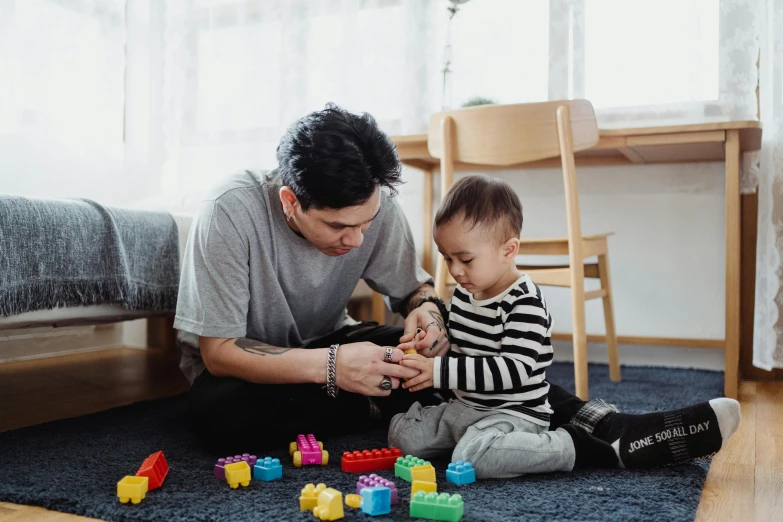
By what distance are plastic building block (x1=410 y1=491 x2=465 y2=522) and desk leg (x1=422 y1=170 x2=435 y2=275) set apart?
5.28 ft

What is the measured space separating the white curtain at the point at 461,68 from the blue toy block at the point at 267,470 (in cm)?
148

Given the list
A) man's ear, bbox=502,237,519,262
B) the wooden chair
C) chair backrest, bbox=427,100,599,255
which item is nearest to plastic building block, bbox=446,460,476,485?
man's ear, bbox=502,237,519,262

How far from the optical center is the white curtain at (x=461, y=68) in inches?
76.9

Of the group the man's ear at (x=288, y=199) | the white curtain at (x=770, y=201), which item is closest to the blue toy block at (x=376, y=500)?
the man's ear at (x=288, y=199)

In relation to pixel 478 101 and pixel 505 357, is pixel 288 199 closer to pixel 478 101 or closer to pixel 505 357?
pixel 505 357

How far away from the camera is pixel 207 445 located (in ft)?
4.12

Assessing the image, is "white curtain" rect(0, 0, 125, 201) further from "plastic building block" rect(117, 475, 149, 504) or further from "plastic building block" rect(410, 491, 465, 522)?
"plastic building block" rect(410, 491, 465, 522)

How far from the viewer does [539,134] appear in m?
1.68

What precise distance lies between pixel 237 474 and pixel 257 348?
27cm

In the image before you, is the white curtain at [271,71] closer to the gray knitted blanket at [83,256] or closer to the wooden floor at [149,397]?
the wooden floor at [149,397]

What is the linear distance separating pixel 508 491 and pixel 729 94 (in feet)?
4.93

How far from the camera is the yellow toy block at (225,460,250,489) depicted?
1030mm

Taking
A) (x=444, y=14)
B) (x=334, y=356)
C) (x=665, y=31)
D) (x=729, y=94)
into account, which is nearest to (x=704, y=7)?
(x=665, y=31)

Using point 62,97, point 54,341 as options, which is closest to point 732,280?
point 62,97
